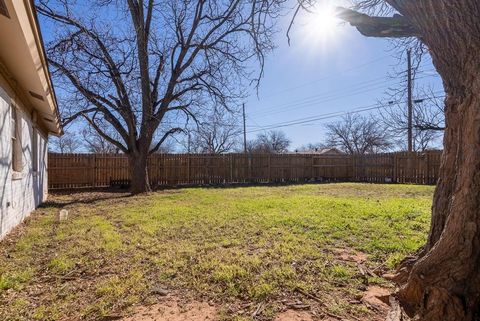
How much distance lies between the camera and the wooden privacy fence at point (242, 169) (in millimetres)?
14062

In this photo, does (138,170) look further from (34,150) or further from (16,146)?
(16,146)

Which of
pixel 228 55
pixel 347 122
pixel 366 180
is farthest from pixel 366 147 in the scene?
pixel 228 55

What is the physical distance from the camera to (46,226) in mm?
5867

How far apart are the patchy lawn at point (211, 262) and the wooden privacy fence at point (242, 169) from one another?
8261mm

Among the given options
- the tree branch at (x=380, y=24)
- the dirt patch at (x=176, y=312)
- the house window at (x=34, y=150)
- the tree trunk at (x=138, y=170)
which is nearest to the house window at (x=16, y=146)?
the house window at (x=34, y=150)

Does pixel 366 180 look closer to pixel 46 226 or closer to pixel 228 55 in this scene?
pixel 228 55

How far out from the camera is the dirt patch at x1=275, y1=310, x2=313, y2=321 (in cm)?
237

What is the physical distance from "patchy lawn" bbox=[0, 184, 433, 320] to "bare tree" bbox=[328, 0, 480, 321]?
37.2 inches

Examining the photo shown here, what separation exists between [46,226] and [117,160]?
9349mm

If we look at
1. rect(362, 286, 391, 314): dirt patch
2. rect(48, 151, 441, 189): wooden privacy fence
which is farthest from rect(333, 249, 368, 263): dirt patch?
rect(48, 151, 441, 189): wooden privacy fence

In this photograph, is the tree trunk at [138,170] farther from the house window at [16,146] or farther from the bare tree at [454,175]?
the bare tree at [454,175]

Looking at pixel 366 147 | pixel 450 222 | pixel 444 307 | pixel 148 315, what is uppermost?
pixel 366 147

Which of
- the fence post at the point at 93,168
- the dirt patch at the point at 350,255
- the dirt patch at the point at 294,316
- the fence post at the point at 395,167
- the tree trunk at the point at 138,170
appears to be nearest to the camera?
the dirt patch at the point at 294,316

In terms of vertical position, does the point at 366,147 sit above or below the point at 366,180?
above
